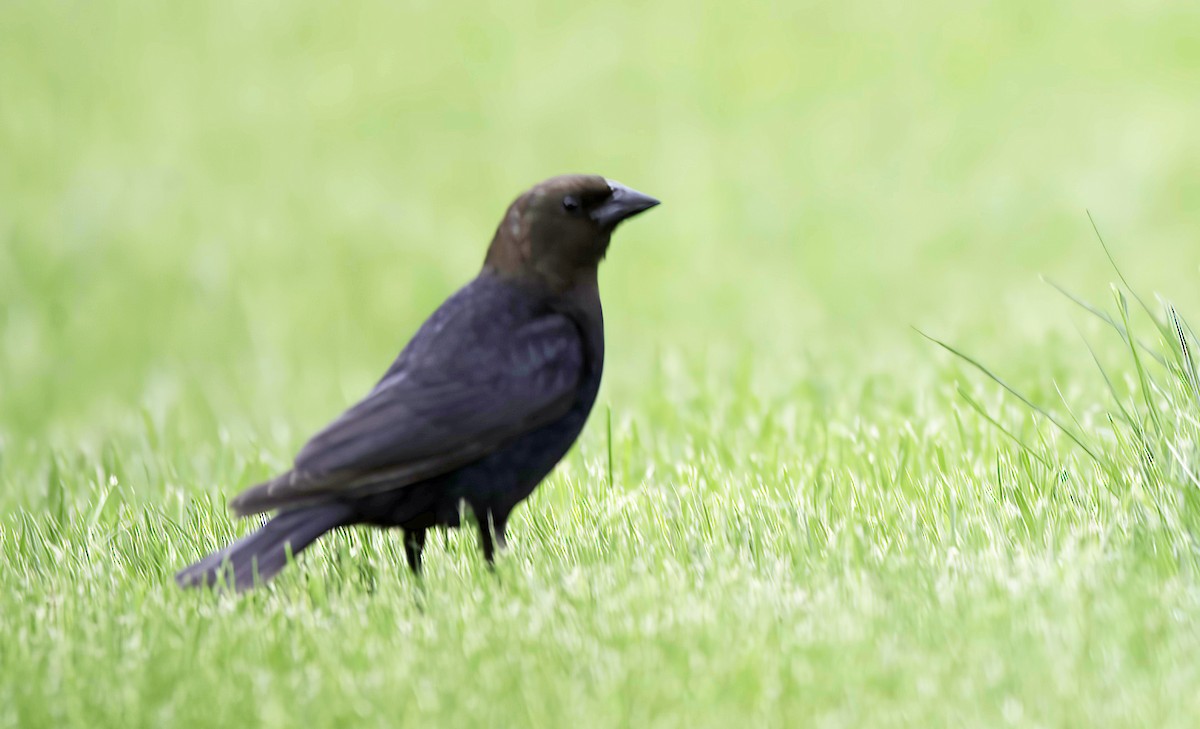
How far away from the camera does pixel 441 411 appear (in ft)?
12.4

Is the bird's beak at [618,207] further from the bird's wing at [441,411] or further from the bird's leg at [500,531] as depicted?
the bird's leg at [500,531]

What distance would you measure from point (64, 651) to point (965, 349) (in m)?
4.52

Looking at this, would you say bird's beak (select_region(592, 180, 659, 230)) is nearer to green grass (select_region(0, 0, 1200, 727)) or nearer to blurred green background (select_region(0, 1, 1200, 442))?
green grass (select_region(0, 0, 1200, 727))

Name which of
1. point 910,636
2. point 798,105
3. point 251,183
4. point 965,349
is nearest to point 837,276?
point 965,349

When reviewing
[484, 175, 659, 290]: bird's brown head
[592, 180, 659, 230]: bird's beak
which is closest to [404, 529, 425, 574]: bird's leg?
[484, 175, 659, 290]: bird's brown head

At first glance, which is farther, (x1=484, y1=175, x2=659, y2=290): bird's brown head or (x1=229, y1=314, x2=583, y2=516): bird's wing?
(x1=484, y1=175, x2=659, y2=290): bird's brown head

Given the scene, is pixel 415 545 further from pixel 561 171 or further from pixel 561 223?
pixel 561 171

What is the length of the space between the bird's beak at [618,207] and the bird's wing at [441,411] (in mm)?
338

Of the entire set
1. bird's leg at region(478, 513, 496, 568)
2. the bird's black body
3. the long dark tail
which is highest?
the bird's black body

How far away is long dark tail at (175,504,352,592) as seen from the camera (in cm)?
361

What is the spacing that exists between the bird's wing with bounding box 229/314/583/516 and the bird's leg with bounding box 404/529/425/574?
14.6 inches

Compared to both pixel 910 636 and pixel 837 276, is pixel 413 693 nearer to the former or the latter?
pixel 910 636

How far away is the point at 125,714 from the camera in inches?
125

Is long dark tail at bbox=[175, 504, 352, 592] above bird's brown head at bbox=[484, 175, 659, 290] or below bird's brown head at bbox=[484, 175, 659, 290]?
below
